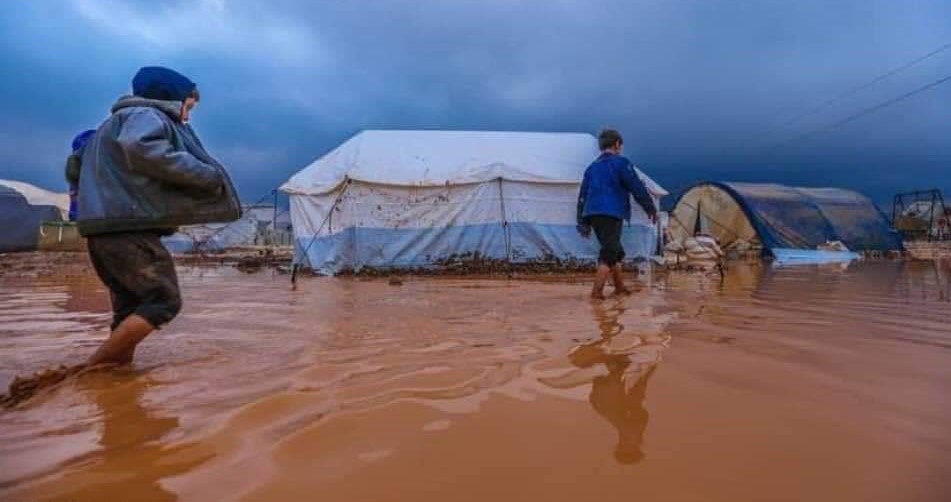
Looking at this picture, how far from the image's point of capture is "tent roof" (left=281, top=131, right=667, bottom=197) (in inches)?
501

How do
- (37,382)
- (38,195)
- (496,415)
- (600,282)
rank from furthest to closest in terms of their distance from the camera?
1. (38,195)
2. (600,282)
3. (37,382)
4. (496,415)

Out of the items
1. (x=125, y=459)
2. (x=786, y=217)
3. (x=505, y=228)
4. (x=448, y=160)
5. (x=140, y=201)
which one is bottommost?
Answer: (x=125, y=459)

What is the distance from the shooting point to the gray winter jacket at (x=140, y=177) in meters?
2.51

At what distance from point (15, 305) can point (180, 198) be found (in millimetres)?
3845

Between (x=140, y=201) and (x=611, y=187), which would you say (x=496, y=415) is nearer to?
(x=140, y=201)

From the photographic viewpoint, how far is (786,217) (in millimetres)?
20797

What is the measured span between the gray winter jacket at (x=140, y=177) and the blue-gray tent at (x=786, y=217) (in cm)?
1849

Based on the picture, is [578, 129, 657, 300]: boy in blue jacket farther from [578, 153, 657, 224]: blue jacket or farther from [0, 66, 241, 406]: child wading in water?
[0, 66, 241, 406]: child wading in water

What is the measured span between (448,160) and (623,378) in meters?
11.4

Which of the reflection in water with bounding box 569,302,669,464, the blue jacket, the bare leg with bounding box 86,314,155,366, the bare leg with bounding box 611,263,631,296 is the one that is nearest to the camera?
the reflection in water with bounding box 569,302,669,464

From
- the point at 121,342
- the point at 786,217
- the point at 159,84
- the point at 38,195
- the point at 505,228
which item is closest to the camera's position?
the point at 121,342

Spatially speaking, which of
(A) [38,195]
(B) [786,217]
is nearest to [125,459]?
(B) [786,217]

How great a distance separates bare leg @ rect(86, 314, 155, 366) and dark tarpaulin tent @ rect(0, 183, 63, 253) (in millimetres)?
17077

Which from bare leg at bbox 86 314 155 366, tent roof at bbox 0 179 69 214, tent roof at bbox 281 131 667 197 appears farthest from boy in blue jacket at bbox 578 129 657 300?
tent roof at bbox 0 179 69 214
